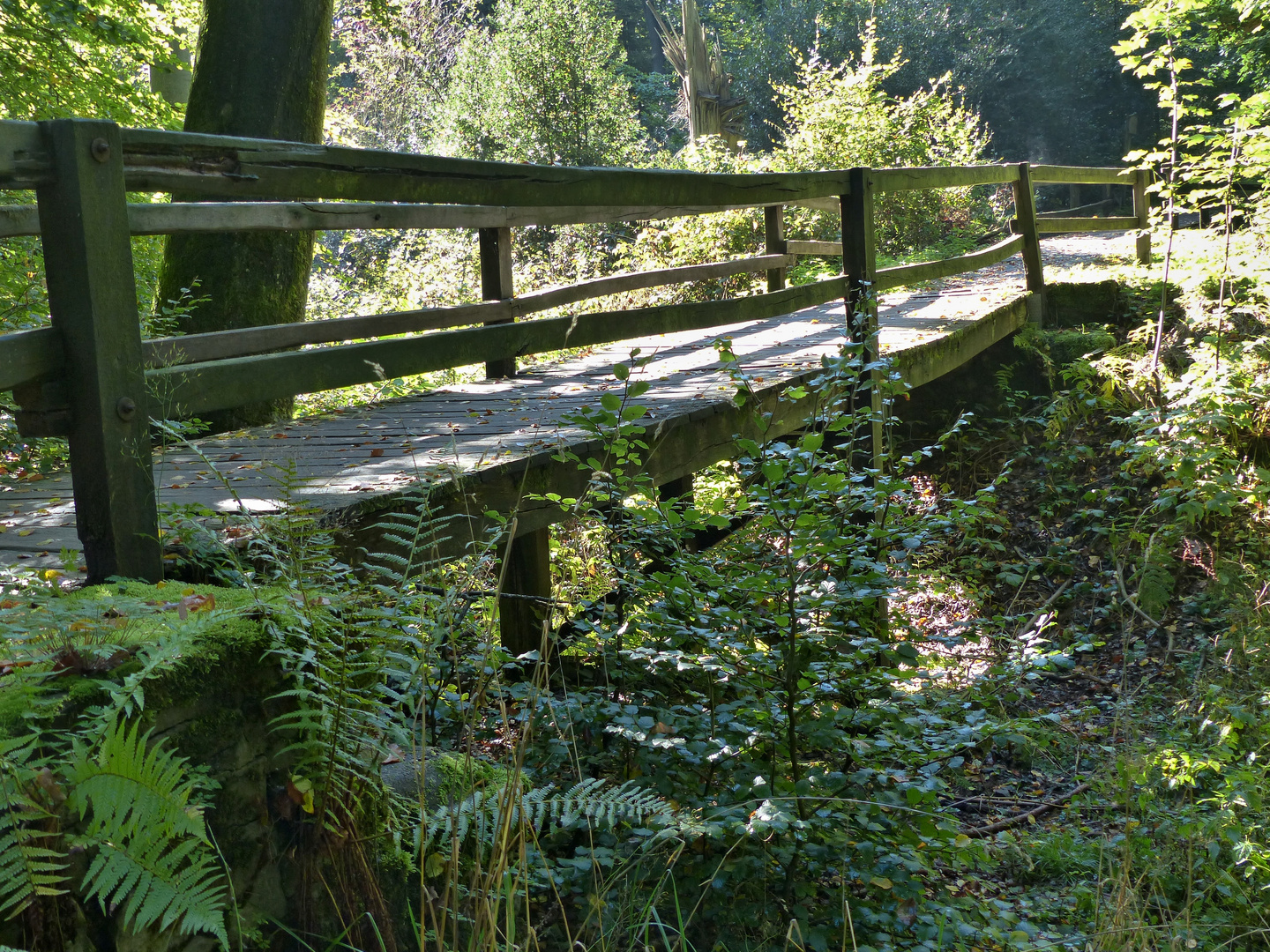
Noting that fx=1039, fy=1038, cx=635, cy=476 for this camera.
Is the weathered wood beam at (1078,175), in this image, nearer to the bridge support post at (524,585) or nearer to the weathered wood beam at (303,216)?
the weathered wood beam at (303,216)

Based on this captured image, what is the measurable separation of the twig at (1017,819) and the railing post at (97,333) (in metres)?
3.45

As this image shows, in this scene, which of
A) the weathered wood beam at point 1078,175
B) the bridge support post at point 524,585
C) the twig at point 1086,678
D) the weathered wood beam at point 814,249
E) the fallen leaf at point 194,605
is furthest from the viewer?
the weathered wood beam at point 814,249

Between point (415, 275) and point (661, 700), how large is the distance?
14518 mm

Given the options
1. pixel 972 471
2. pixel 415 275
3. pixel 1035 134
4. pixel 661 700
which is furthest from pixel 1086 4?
pixel 661 700

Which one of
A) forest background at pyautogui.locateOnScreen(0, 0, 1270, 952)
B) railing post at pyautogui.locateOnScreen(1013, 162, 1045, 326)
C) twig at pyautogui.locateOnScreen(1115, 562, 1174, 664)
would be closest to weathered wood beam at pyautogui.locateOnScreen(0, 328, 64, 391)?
forest background at pyautogui.locateOnScreen(0, 0, 1270, 952)

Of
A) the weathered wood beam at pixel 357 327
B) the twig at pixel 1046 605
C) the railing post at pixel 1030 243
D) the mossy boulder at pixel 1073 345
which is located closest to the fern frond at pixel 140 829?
the weathered wood beam at pixel 357 327

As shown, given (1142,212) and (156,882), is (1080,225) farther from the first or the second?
(156,882)

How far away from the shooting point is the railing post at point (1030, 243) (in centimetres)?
941

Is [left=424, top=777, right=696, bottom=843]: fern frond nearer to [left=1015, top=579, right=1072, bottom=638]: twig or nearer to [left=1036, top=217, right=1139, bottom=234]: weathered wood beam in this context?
[left=1015, top=579, right=1072, bottom=638]: twig

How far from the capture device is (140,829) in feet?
4.99

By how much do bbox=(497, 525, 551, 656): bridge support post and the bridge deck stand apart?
58cm

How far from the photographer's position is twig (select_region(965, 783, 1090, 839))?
437 cm

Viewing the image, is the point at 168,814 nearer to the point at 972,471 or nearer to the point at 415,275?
the point at 972,471

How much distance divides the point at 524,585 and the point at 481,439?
84 cm
